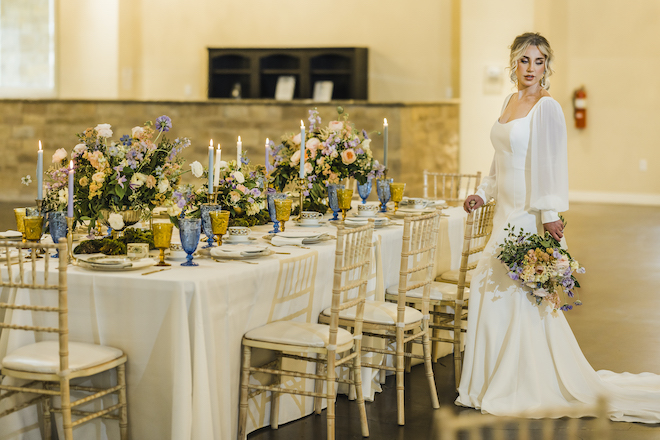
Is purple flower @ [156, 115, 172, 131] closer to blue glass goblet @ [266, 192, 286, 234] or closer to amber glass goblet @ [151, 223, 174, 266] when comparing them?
amber glass goblet @ [151, 223, 174, 266]

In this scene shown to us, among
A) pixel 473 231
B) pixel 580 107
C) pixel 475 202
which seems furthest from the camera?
pixel 580 107

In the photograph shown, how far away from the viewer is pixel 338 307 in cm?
293

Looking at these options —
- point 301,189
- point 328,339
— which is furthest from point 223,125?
point 328,339

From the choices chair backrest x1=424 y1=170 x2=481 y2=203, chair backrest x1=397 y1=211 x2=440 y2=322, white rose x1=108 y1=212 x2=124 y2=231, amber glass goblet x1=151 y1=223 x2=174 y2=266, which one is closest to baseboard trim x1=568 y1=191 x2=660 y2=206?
chair backrest x1=424 y1=170 x2=481 y2=203

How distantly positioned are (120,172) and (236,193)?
69 cm

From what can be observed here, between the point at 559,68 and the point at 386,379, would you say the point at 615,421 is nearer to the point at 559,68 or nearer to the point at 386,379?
A: the point at 386,379

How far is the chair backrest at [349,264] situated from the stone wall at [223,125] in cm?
668

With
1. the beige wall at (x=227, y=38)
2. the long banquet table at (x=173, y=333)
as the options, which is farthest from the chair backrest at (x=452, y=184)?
the beige wall at (x=227, y=38)

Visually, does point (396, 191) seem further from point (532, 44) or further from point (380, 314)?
point (532, 44)

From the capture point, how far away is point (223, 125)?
33.6ft

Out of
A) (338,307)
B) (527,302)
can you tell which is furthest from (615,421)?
(338,307)

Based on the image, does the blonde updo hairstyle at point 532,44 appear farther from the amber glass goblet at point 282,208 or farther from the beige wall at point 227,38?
the beige wall at point 227,38

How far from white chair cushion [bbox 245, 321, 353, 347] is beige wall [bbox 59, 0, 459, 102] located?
9.54 metres

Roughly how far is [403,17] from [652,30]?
12.1 feet
